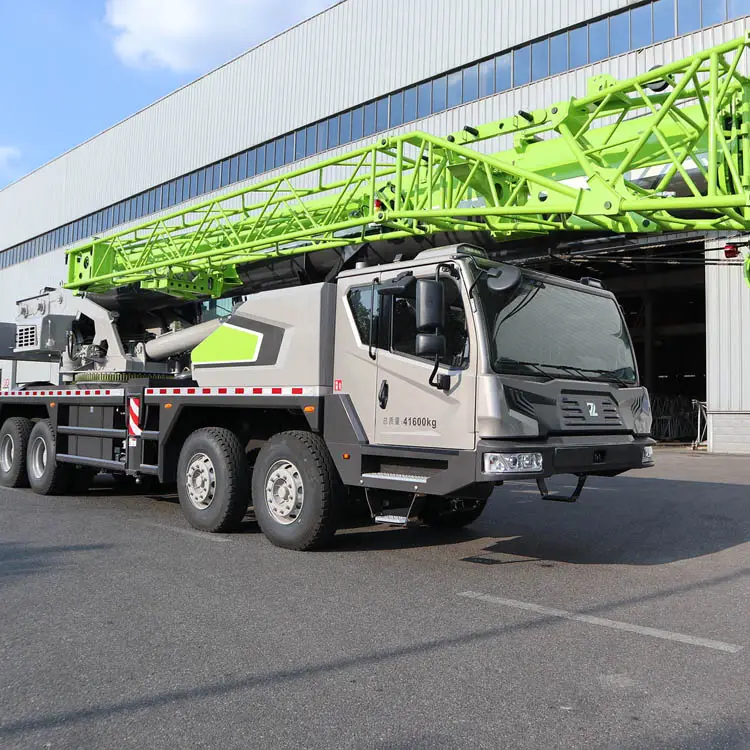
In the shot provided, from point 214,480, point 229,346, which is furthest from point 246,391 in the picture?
point 214,480

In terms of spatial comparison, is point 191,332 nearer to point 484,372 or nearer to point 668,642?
point 484,372

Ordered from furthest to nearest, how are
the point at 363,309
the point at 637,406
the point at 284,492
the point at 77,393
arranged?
1. the point at 77,393
2. the point at 637,406
3. the point at 284,492
4. the point at 363,309

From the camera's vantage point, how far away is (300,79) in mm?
27234

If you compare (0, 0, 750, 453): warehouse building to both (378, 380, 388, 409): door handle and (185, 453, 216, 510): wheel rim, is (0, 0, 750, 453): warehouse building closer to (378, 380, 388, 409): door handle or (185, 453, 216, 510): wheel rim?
(378, 380, 388, 409): door handle

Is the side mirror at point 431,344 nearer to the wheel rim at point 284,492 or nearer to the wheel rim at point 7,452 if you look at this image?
the wheel rim at point 284,492

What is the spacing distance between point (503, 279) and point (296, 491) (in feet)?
8.36

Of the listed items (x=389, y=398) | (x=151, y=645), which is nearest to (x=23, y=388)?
(x=389, y=398)

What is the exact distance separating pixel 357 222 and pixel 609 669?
4.75m

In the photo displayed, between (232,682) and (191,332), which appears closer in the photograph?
(232,682)

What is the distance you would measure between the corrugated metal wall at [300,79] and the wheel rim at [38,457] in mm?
17294

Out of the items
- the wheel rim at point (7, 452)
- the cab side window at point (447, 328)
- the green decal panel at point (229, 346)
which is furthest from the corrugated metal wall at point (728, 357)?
the wheel rim at point (7, 452)

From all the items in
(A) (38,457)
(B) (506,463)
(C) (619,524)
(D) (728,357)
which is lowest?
(C) (619,524)

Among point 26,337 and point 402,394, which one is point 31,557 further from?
point 26,337

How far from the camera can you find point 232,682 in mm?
3570
